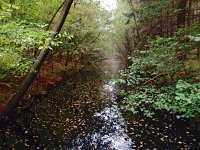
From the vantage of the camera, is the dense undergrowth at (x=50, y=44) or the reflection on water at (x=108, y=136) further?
the dense undergrowth at (x=50, y=44)

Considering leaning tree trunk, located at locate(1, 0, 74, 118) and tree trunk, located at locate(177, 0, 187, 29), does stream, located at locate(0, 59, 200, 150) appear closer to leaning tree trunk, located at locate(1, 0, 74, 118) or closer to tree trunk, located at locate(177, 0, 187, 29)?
leaning tree trunk, located at locate(1, 0, 74, 118)

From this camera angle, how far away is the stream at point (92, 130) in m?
9.63

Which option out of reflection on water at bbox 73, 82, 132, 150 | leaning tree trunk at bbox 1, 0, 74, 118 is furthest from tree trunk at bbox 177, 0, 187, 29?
reflection on water at bbox 73, 82, 132, 150

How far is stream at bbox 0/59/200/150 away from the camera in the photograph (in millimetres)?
9633

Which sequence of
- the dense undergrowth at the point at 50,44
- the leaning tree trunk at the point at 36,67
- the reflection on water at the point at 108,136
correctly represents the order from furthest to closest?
the dense undergrowth at the point at 50,44 → the leaning tree trunk at the point at 36,67 → the reflection on water at the point at 108,136

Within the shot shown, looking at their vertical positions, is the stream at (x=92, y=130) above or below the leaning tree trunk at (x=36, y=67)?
below

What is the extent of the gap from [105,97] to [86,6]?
10637mm

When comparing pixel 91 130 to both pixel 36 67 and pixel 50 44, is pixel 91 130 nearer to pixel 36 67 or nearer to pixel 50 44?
pixel 36 67

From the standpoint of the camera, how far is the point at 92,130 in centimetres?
1120

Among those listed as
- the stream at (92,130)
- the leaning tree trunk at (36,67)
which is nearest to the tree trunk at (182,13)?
the stream at (92,130)

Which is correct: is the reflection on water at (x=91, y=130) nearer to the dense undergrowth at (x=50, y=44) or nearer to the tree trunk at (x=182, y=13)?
the dense undergrowth at (x=50, y=44)

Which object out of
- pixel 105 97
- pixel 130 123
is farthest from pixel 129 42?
pixel 130 123

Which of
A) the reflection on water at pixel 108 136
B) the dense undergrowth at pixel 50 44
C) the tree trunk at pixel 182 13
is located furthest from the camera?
the tree trunk at pixel 182 13

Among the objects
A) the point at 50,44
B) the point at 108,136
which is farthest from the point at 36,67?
the point at 108,136
